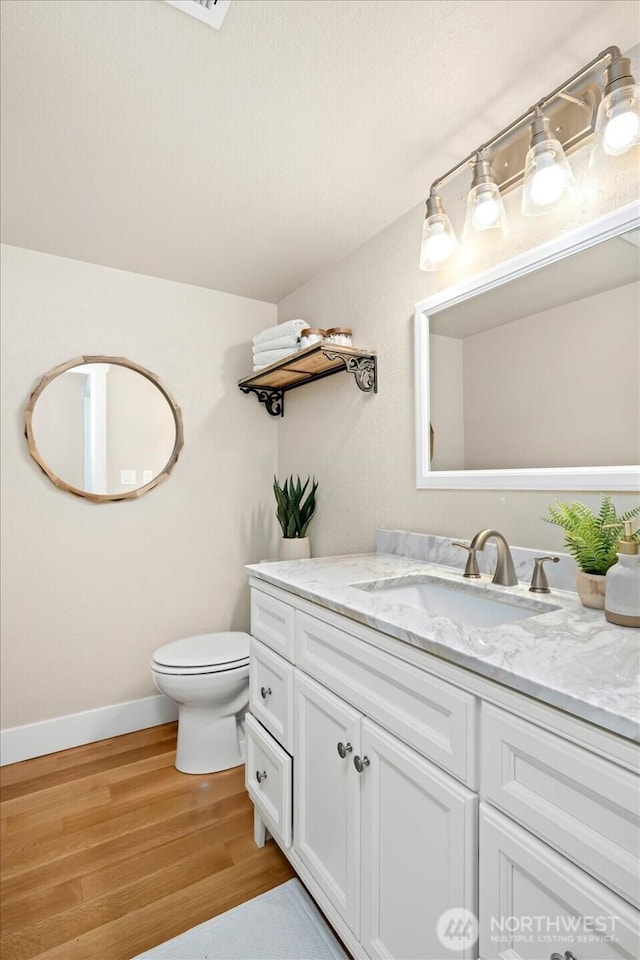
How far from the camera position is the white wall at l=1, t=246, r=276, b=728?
6.88 feet

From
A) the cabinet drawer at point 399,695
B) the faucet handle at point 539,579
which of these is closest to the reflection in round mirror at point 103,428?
the cabinet drawer at point 399,695

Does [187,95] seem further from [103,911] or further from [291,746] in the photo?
[103,911]

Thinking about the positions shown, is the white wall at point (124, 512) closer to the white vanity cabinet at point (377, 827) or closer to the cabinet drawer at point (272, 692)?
the cabinet drawer at point (272, 692)

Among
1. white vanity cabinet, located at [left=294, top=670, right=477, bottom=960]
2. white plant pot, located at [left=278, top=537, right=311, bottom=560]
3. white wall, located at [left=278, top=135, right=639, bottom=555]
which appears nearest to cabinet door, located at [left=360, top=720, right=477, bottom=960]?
white vanity cabinet, located at [left=294, top=670, right=477, bottom=960]

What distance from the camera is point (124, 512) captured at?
232cm

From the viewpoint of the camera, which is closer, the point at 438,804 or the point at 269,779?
the point at 438,804

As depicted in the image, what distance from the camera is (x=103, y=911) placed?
52.2 inches

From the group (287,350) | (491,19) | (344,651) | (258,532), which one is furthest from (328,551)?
(491,19)

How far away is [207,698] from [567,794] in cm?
157

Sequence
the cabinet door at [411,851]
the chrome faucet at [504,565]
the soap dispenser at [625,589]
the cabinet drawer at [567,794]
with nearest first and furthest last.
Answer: the cabinet drawer at [567,794]
the cabinet door at [411,851]
the soap dispenser at [625,589]
the chrome faucet at [504,565]

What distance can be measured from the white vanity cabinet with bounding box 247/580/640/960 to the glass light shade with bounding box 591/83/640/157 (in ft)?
3.79

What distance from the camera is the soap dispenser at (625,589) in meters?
0.88

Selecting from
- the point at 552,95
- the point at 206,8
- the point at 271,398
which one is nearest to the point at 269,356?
the point at 271,398

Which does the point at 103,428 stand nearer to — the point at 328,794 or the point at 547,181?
the point at 328,794
